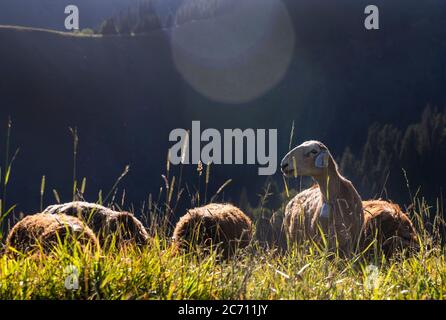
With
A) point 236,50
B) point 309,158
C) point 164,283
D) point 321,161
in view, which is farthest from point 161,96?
point 164,283

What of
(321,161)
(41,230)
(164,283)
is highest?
(321,161)

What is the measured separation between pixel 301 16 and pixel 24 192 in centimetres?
10755

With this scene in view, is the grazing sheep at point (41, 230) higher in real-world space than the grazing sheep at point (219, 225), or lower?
higher

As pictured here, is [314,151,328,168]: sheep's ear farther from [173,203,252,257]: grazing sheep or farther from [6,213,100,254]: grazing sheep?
[6,213,100,254]: grazing sheep

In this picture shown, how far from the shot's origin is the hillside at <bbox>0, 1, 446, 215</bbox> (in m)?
129

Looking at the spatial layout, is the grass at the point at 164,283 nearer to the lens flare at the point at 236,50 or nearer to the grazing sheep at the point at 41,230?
the grazing sheep at the point at 41,230

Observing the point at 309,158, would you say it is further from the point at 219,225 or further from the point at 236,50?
the point at 236,50

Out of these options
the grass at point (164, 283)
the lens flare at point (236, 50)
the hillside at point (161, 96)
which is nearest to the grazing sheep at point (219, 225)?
the grass at point (164, 283)

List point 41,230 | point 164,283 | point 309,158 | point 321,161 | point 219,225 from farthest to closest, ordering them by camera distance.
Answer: point 219,225
point 309,158
point 321,161
point 41,230
point 164,283

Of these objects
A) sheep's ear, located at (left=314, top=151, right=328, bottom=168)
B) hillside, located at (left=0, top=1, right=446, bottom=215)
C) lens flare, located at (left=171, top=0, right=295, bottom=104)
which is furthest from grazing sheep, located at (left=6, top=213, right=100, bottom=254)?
lens flare, located at (left=171, top=0, right=295, bottom=104)

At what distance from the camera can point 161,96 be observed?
154m

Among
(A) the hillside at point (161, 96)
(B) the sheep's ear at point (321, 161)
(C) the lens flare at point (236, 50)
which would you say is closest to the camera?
(B) the sheep's ear at point (321, 161)

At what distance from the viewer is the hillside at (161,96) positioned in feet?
424
